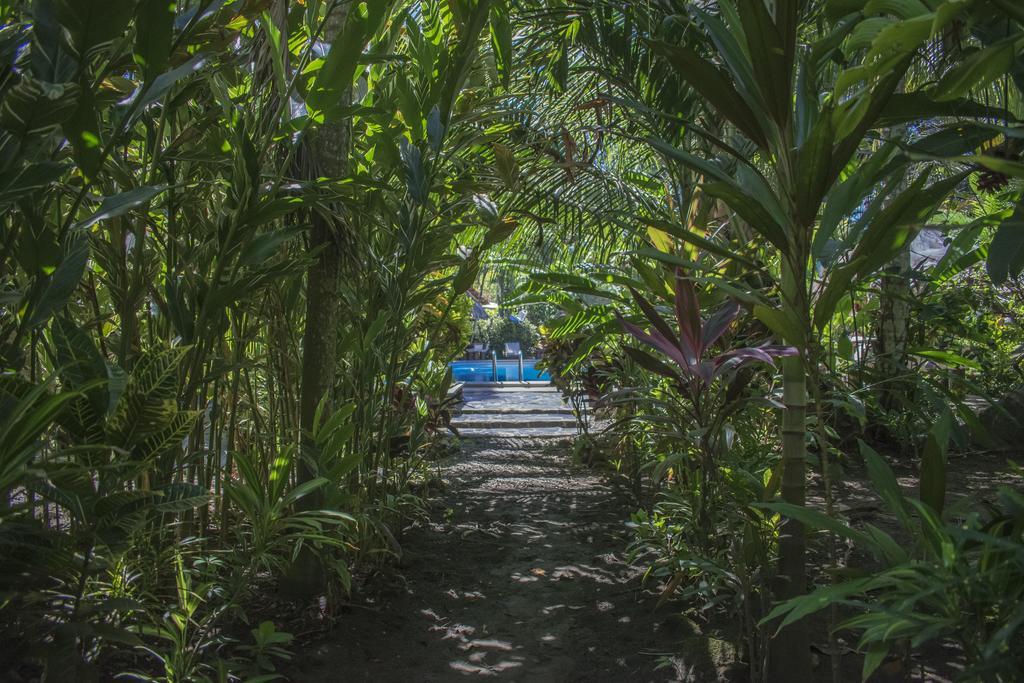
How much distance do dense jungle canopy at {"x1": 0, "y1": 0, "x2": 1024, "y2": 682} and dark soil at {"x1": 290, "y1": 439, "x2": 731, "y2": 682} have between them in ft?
0.43

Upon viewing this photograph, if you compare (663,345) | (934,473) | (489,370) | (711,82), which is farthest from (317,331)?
(489,370)

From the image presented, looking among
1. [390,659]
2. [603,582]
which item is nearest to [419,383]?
[603,582]

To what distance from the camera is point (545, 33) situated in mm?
3652

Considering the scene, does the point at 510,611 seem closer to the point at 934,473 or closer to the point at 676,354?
the point at 676,354

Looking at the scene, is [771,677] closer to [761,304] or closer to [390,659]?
[761,304]

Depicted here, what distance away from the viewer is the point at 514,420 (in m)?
7.86

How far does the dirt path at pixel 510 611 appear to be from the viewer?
1.85 metres

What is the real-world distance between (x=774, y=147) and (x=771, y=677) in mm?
967

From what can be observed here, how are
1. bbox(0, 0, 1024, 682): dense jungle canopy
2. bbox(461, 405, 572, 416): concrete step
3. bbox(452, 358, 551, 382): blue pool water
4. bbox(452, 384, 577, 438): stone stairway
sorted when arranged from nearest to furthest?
1. bbox(0, 0, 1024, 682): dense jungle canopy
2. bbox(452, 384, 577, 438): stone stairway
3. bbox(461, 405, 572, 416): concrete step
4. bbox(452, 358, 551, 382): blue pool water

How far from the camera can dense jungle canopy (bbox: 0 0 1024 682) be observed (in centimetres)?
106

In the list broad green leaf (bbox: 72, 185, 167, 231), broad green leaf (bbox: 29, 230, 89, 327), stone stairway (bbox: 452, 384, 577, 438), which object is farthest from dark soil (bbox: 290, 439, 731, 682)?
stone stairway (bbox: 452, 384, 577, 438)

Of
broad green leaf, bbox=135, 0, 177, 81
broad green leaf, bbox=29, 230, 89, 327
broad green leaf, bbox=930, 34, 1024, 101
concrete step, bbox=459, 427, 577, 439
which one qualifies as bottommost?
concrete step, bbox=459, 427, 577, 439

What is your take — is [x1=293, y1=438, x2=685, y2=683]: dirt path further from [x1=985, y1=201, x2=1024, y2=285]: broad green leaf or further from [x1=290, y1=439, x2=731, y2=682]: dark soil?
[x1=985, y1=201, x2=1024, y2=285]: broad green leaf

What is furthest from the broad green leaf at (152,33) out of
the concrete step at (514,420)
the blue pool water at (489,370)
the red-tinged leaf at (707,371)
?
the blue pool water at (489,370)
